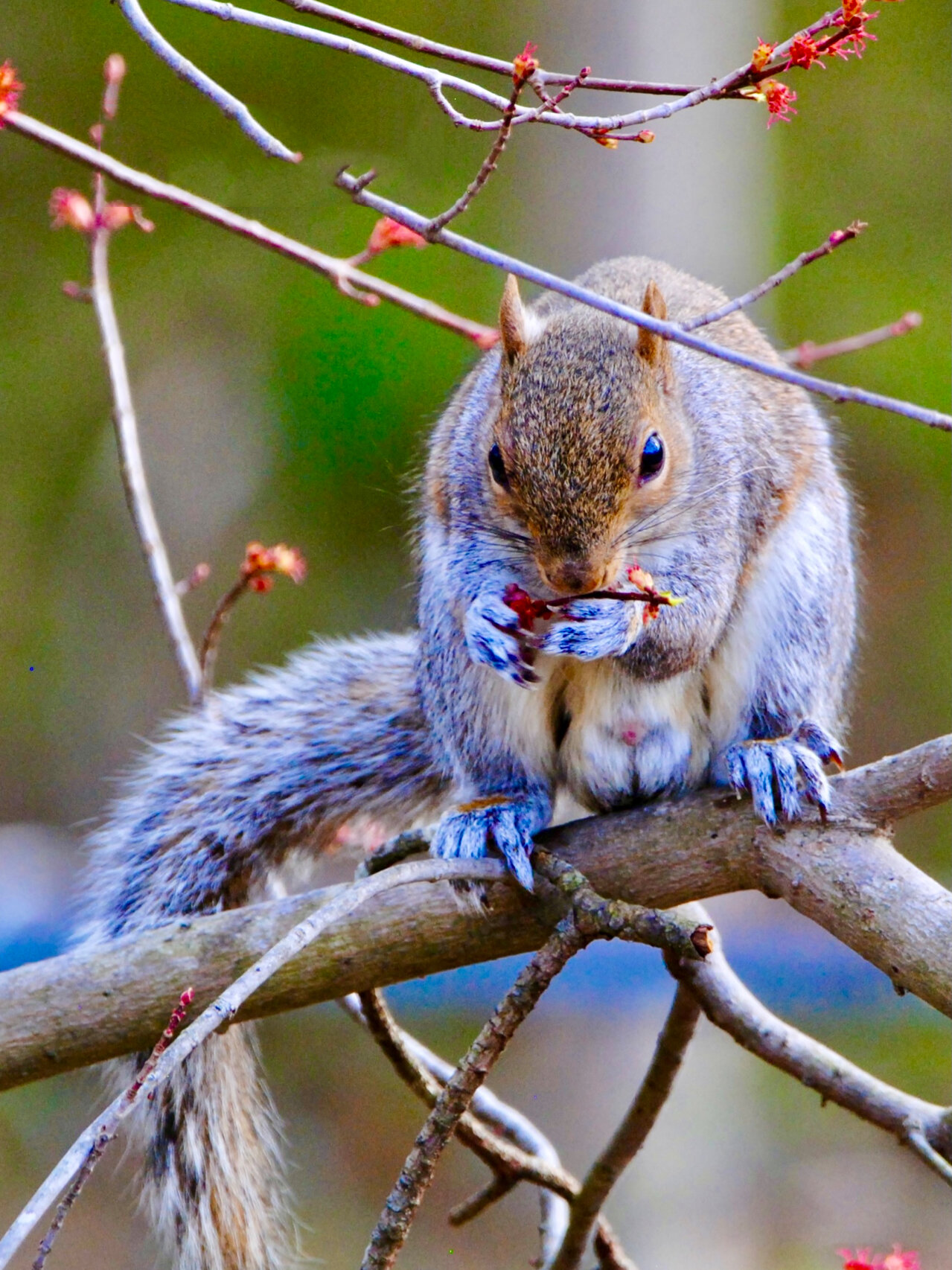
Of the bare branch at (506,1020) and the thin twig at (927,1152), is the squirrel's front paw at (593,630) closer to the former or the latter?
the bare branch at (506,1020)

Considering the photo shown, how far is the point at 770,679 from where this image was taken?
1.72m

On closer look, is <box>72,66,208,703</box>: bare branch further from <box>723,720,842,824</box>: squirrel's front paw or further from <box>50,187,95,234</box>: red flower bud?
<box>723,720,842,824</box>: squirrel's front paw

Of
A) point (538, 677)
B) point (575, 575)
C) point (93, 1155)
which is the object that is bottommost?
point (93, 1155)

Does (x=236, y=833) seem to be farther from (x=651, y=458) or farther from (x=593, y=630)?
(x=651, y=458)

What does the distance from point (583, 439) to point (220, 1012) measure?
70cm

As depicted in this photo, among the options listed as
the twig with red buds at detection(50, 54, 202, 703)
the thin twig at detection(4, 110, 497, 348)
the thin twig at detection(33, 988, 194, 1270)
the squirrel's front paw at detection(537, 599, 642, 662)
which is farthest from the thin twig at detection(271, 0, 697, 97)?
the twig with red buds at detection(50, 54, 202, 703)

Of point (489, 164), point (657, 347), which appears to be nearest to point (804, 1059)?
point (657, 347)

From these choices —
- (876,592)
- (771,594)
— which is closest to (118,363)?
(771,594)

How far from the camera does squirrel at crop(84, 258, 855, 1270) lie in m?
1.50

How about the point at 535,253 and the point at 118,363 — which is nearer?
the point at 118,363

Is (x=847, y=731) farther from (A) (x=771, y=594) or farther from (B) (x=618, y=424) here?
(B) (x=618, y=424)

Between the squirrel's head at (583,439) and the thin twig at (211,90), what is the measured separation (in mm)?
507

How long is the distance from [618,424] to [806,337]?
127 inches

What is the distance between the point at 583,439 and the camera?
1.46 meters
